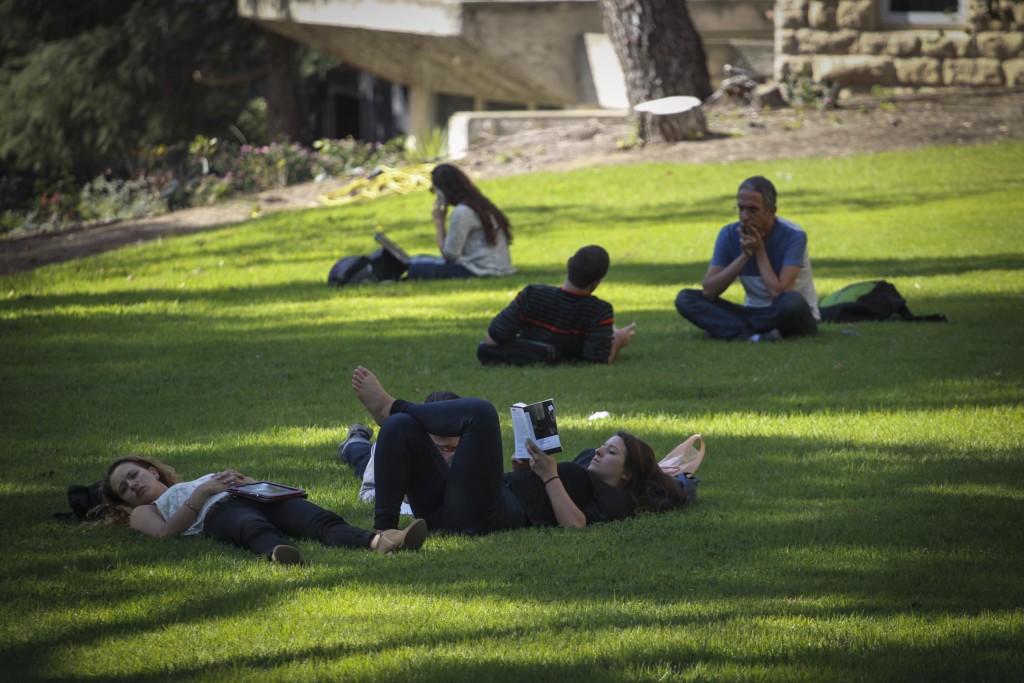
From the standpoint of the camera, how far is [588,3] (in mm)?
24594

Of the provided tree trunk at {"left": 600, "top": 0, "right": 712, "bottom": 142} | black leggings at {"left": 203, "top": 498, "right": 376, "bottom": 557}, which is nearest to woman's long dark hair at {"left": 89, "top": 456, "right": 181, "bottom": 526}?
black leggings at {"left": 203, "top": 498, "right": 376, "bottom": 557}

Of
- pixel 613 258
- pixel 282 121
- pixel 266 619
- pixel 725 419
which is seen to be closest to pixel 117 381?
pixel 725 419

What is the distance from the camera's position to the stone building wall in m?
20.6

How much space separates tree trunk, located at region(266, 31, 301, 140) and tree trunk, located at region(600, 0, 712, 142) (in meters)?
10.2

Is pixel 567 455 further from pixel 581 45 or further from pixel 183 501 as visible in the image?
pixel 581 45

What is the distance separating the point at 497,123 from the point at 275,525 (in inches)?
676

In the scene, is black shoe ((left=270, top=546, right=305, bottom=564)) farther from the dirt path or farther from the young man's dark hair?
the dirt path

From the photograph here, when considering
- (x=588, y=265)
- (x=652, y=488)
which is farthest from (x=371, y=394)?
(x=588, y=265)

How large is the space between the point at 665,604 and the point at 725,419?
3232 mm

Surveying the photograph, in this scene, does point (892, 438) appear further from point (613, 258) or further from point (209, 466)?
point (613, 258)

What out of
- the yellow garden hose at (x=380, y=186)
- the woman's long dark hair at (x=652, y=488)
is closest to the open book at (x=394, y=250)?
the yellow garden hose at (x=380, y=186)

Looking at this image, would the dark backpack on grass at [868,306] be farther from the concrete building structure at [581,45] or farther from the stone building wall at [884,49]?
the stone building wall at [884,49]

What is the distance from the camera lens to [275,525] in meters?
5.47

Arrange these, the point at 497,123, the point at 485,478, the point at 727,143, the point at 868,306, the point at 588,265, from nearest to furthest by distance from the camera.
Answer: the point at 485,478
the point at 588,265
the point at 868,306
the point at 727,143
the point at 497,123
